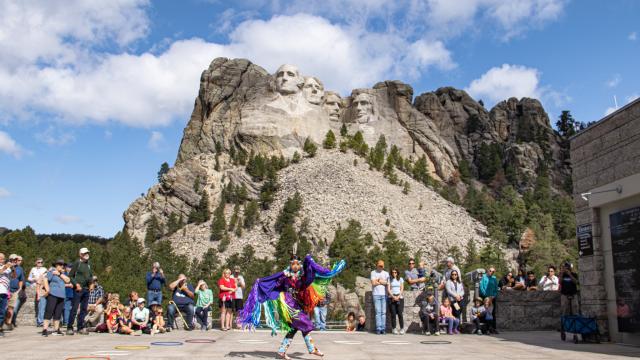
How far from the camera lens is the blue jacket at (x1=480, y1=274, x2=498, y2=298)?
618 inches

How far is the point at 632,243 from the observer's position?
11680 mm

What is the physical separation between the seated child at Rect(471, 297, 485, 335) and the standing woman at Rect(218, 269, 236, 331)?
6.61 m

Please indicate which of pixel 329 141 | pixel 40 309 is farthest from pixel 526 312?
pixel 329 141

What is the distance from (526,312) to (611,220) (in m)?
4.72

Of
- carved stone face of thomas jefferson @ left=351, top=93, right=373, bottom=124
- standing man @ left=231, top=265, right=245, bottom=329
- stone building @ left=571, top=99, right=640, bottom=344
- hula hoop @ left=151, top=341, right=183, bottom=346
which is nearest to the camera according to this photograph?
hula hoop @ left=151, top=341, right=183, bottom=346

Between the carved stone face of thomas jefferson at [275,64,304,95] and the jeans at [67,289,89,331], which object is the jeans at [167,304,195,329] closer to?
the jeans at [67,289,89,331]

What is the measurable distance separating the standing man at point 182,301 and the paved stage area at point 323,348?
2.29 meters

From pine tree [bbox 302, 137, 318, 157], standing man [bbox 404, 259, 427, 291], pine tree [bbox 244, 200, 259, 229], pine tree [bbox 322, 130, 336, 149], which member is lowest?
standing man [bbox 404, 259, 427, 291]

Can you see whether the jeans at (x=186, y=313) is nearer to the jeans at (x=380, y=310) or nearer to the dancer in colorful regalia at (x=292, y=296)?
the jeans at (x=380, y=310)

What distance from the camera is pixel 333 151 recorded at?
78.5 meters

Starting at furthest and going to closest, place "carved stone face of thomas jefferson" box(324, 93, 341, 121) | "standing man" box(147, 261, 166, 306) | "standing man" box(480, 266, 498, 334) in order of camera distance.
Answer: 1. "carved stone face of thomas jefferson" box(324, 93, 341, 121)
2. "standing man" box(147, 261, 166, 306)
3. "standing man" box(480, 266, 498, 334)

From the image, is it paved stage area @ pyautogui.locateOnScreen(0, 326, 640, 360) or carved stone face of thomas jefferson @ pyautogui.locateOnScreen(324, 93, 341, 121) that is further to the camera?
carved stone face of thomas jefferson @ pyautogui.locateOnScreen(324, 93, 341, 121)

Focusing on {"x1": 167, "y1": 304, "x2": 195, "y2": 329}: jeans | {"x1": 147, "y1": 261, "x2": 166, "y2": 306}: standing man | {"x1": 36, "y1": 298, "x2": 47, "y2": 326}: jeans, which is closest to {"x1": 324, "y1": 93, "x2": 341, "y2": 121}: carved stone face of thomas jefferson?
{"x1": 167, "y1": 304, "x2": 195, "y2": 329}: jeans

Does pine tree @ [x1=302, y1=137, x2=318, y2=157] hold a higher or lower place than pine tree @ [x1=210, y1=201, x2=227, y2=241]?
higher
